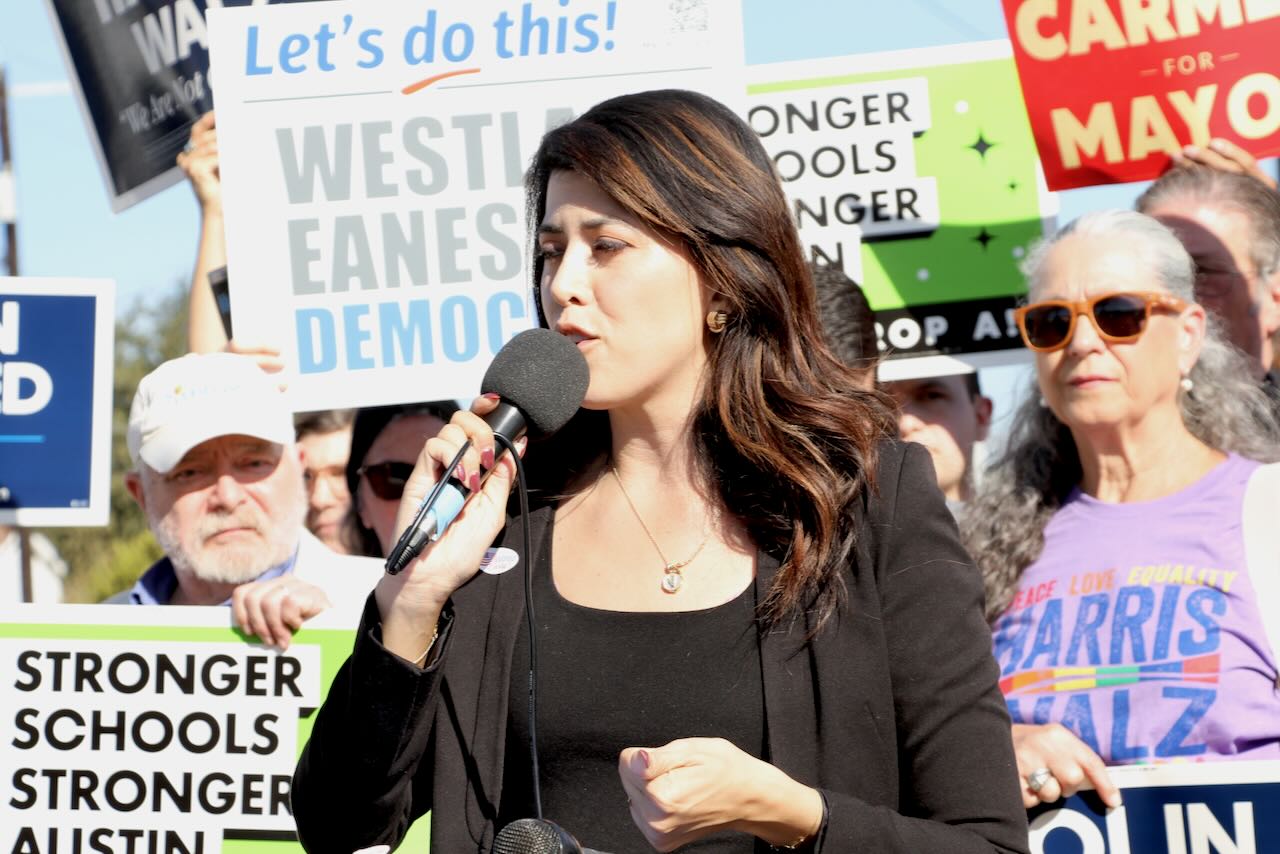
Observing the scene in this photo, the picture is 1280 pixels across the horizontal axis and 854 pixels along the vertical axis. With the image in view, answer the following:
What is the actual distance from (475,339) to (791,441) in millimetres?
1681

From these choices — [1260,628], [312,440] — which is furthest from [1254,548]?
[312,440]

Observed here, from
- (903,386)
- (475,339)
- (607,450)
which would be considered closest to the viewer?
(607,450)

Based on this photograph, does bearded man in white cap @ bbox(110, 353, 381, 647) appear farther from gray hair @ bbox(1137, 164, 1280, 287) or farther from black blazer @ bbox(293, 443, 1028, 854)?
gray hair @ bbox(1137, 164, 1280, 287)

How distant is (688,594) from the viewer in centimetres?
271

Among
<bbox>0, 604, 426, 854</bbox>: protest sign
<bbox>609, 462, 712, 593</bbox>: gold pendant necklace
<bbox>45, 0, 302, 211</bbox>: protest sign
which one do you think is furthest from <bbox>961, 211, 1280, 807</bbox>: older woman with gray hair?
<bbox>45, 0, 302, 211</bbox>: protest sign

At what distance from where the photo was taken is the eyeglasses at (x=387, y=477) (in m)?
5.51

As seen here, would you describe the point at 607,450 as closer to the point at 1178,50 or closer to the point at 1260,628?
the point at 1260,628

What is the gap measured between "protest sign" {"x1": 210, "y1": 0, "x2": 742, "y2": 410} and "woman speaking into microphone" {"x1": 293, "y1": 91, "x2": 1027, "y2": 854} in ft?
4.79

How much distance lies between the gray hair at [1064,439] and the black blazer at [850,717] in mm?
1378

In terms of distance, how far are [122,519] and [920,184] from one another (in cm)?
3779

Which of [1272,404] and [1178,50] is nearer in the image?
[1272,404]

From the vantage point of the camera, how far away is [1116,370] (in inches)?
159

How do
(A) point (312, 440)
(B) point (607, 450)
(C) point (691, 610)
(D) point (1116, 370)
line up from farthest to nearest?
(A) point (312, 440), (D) point (1116, 370), (B) point (607, 450), (C) point (691, 610)

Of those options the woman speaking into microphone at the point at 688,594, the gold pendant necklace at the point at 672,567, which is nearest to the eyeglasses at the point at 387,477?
the woman speaking into microphone at the point at 688,594
